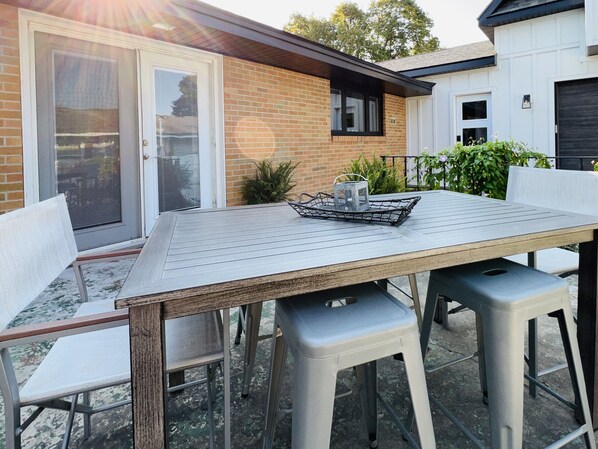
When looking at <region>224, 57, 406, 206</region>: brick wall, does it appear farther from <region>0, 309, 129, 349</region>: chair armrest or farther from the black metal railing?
<region>0, 309, 129, 349</region>: chair armrest

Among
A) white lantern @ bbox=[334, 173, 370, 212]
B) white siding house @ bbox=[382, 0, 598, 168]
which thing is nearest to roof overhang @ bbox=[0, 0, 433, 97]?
white lantern @ bbox=[334, 173, 370, 212]

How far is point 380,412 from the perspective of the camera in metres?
1.68

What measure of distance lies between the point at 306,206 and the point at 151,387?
1.12 meters

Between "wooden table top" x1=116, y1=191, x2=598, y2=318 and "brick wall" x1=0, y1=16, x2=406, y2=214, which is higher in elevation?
"brick wall" x1=0, y1=16, x2=406, y2=214

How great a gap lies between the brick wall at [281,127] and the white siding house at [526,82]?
2.32 m

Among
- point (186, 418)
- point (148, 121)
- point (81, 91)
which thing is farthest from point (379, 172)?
point (186, 418)

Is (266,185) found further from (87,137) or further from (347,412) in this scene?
(347,412)

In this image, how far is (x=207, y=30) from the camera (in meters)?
3.81

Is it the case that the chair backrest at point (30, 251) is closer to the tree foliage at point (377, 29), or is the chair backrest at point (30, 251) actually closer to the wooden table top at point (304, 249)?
the wooden table top at point (304, 249)

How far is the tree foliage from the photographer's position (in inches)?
882

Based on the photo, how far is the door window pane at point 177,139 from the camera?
13.8 ft

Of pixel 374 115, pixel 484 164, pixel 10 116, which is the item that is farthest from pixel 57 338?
pixel 374 115

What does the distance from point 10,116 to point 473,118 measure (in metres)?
7.86

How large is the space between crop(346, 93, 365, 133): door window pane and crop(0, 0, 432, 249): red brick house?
4.17 ft
